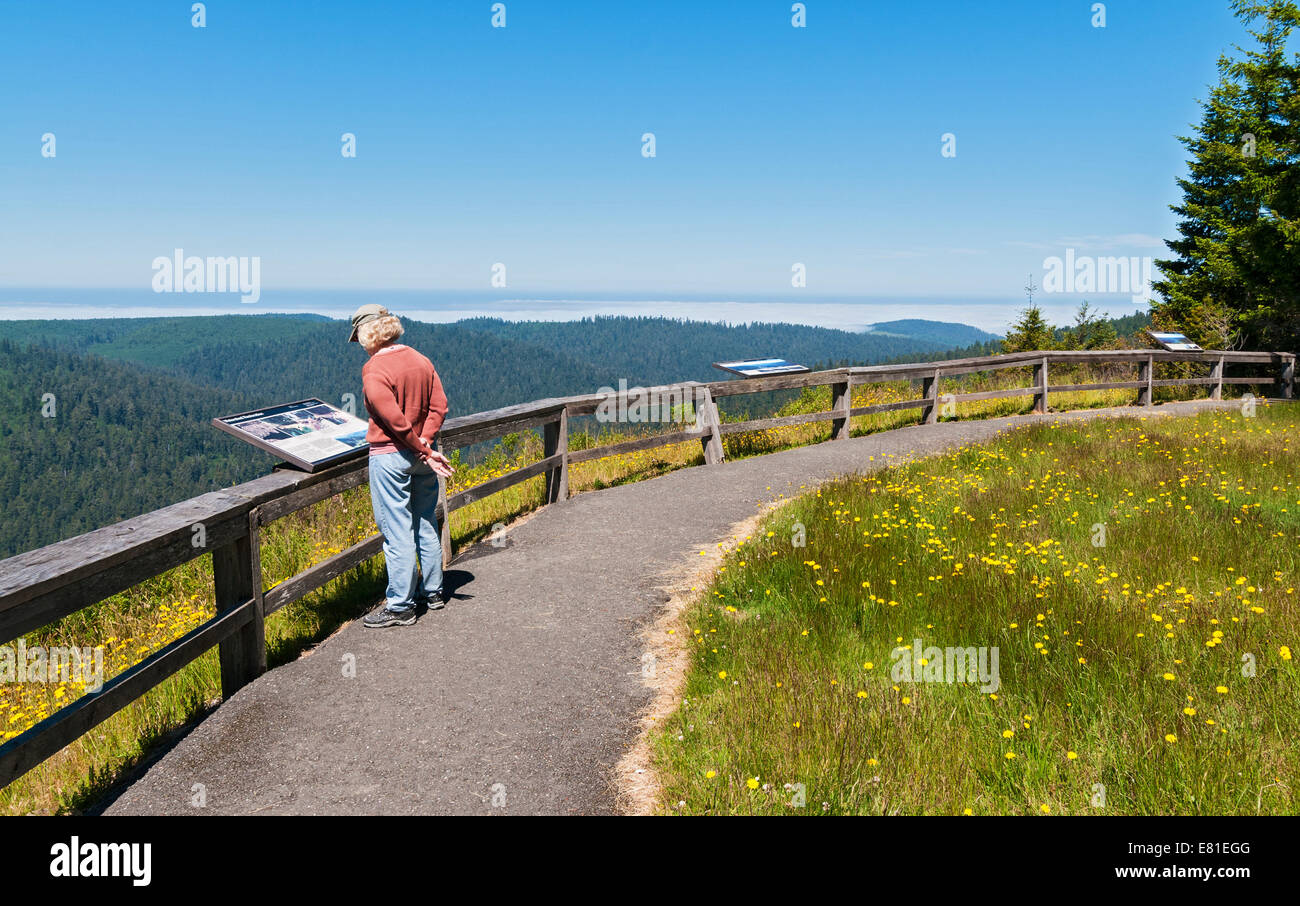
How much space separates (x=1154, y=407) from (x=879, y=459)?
9.59 meters

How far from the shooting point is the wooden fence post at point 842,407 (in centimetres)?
1393

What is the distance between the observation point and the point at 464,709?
4711 mm

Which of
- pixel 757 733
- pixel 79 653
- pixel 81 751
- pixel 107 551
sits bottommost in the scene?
pixel 79 653

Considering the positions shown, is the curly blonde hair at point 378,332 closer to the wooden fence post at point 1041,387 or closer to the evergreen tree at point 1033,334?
the wooden fence post at point 1041,387

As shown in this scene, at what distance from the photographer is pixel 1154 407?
57.5 feet

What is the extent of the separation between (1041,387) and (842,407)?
5.51 m

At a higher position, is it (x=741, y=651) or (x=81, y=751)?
(x=741, y=651)
